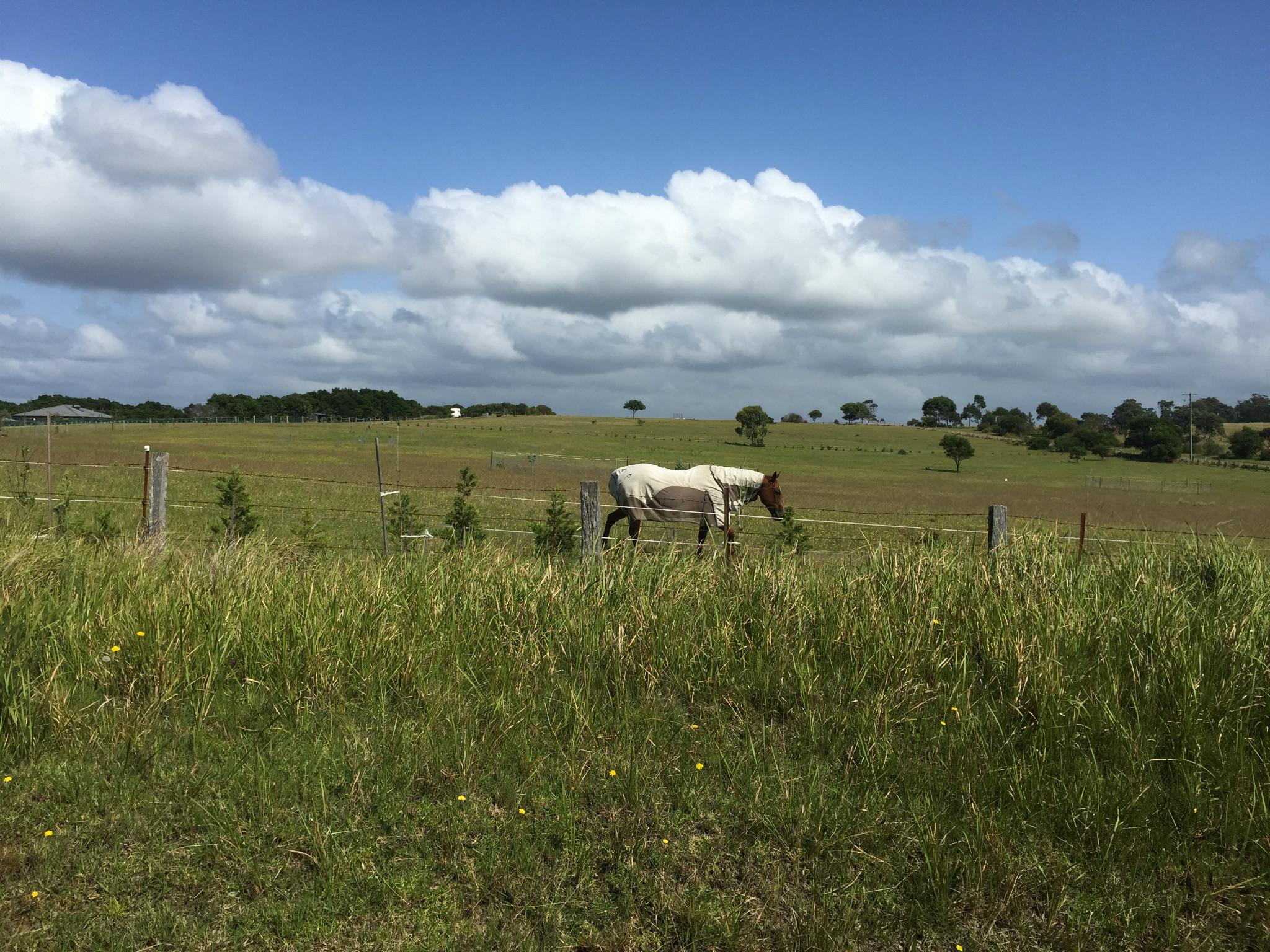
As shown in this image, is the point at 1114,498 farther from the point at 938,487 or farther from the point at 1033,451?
the point at 1033,451

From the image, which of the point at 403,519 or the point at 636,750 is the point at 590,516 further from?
the point at 636,750

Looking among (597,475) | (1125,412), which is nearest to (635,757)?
(597,475)

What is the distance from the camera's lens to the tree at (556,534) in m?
11.6

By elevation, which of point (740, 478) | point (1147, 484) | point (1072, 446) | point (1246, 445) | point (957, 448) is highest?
point (1246, 445)

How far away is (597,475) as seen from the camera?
4031 centimetres

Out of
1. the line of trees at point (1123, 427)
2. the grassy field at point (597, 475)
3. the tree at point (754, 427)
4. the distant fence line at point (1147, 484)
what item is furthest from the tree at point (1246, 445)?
the tree at point (754, 427)

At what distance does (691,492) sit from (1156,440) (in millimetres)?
91027

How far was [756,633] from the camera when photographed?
5.75 m

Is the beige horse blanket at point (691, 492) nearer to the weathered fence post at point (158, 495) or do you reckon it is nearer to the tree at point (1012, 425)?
the weathered fence post at point (158, 495)

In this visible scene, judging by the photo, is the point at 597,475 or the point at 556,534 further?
the point at 597,475

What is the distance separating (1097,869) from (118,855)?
417cm

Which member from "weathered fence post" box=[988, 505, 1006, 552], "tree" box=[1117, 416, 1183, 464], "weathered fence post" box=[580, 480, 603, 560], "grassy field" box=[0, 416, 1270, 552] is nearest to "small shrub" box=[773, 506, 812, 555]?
"grassy field" box=[0, 416, 1270, 552]

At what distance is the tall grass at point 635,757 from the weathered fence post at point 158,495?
2.87 metres

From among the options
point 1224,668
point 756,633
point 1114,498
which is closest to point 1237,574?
point 1224,668
